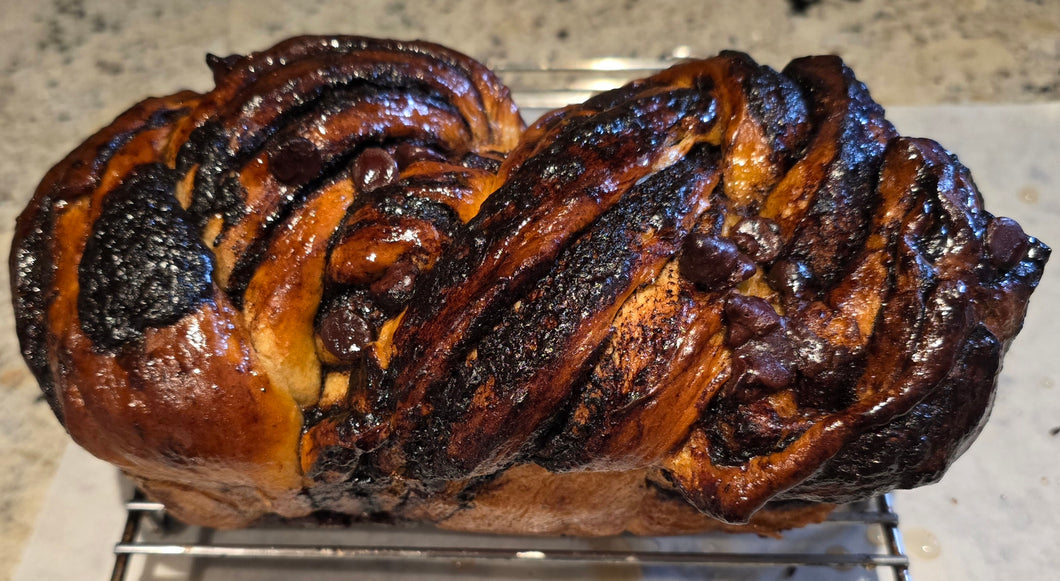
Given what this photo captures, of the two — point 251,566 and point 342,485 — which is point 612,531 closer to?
point 342,485

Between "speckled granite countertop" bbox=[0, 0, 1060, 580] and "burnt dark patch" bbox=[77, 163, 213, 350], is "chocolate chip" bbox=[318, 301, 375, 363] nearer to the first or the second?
"burnt dark patch" bbox=[77, 163, 213, 350]

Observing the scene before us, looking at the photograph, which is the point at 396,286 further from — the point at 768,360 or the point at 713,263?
the point at 768,360

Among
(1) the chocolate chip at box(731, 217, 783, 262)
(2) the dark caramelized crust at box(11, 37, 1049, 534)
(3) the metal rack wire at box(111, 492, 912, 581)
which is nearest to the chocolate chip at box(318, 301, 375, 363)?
(2) the dark caramelized crust at box(11, 37, 1049, 534)

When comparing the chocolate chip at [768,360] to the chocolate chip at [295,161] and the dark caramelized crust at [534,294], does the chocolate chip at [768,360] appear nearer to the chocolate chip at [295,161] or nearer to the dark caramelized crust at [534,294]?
the dark caramelized crust at [534,294]

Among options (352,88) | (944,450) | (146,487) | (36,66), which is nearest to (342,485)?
(146,487)

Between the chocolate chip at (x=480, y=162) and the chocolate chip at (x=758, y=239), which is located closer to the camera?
the chocolate chip at (x=758, y=239)

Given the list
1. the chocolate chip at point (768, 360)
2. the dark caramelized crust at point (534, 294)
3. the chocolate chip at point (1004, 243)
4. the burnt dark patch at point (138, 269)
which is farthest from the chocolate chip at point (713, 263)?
the burnt dark patch at point (138, 269)

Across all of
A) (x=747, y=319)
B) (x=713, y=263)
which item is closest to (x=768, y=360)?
(x=747, y=319)
